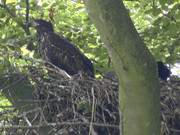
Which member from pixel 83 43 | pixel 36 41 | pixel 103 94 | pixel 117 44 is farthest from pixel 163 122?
pixel 83 43

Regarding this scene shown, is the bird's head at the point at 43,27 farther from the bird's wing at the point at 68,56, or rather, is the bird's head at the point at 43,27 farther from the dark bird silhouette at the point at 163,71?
the dark bird silhouette at the point at 163,71

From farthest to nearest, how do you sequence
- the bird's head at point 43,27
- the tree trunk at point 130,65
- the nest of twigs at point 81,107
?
the bird's head at point 43,27
the nest of twigs at point 81,107
the tree trunk at point 130,65

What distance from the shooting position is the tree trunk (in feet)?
Answer: 10.3

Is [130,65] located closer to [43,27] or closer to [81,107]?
[81,107]

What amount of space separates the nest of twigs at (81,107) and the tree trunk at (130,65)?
0.71 m

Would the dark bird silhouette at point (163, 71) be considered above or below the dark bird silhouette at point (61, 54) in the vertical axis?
below

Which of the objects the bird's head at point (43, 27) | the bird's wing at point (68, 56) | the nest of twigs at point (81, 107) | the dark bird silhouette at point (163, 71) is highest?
the bird's head at point (43, 27)

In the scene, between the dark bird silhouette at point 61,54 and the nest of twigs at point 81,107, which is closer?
the nest of twigs at point 81,107

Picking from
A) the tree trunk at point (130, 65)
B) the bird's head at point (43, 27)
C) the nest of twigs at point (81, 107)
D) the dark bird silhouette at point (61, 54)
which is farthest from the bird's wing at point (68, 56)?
the tree trunk at point (130, 65)

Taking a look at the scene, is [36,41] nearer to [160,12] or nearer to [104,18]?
[160,12]

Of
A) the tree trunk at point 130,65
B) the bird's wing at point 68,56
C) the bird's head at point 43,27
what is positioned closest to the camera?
the tree trunk at point 130,65

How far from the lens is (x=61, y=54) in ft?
17.7

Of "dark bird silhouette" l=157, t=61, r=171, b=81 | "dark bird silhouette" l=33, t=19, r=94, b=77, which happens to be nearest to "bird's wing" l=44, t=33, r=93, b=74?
"dark bird silhouette" l=33, t=19, r=94, b=77

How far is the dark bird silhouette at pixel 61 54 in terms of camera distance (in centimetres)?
527
